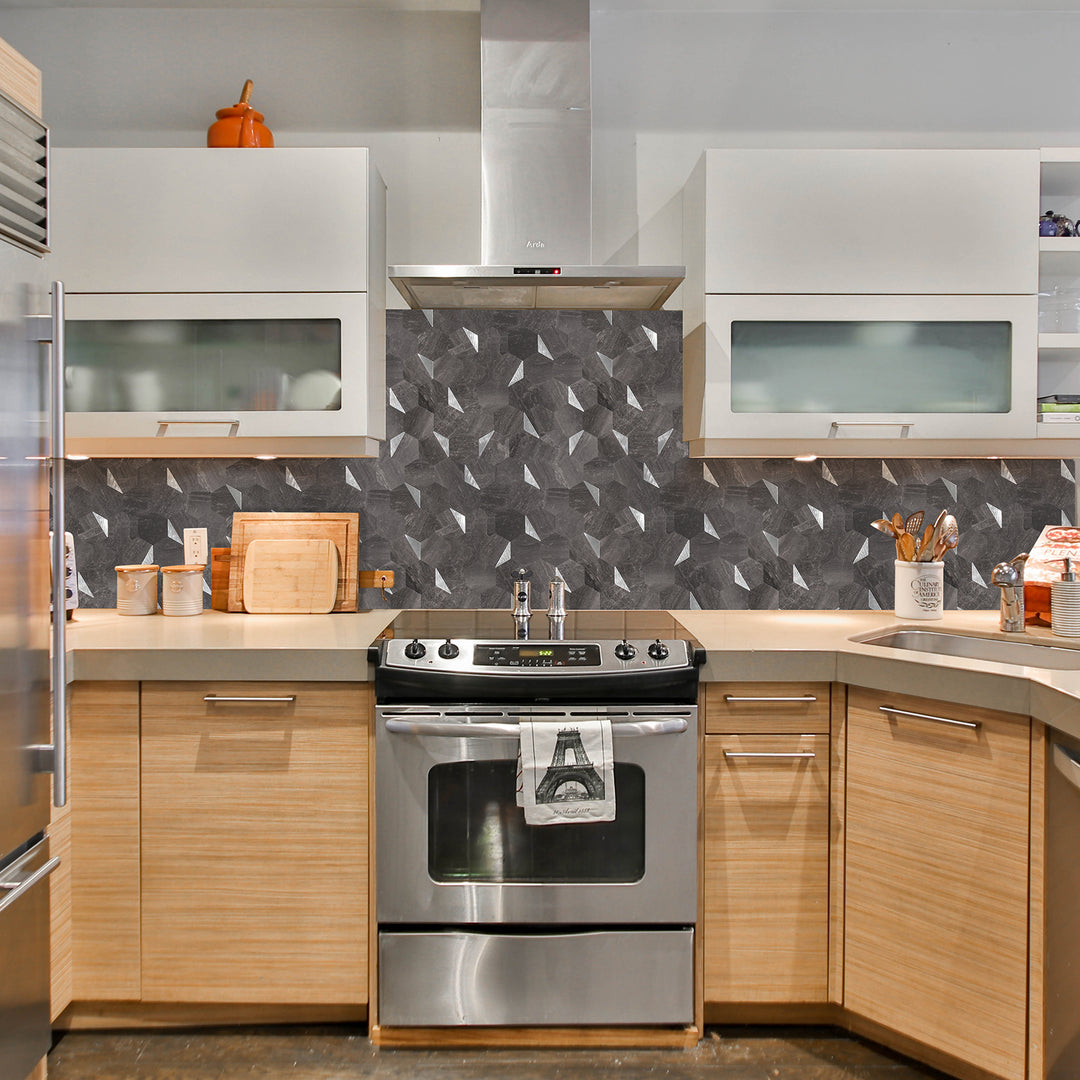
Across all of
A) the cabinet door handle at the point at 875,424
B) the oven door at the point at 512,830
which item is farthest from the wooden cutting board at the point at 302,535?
the cabinet door handle at the point at 875,424

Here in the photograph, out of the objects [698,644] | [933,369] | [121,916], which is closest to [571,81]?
[933,369]

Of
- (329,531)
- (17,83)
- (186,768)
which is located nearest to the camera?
(17,83)

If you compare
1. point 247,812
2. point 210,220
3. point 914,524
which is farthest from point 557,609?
point 210,220

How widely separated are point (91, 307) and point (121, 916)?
1530 millimetres

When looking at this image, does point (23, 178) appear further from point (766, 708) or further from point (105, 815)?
point (766, 708)

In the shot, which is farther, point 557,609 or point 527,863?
point 557,609

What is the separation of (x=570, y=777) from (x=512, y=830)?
0.66ft

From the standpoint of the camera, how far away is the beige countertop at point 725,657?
1672 mm

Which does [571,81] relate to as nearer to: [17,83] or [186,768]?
[17,83]

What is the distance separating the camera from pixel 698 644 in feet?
6.55

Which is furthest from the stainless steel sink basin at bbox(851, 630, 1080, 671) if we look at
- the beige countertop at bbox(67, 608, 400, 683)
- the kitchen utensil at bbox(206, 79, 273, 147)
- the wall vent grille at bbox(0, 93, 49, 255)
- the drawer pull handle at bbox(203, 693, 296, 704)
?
the kitchen utensil at bbox(206, 79, 273, 147)

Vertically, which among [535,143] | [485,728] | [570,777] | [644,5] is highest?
[644,5]

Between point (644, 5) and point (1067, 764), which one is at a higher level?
point (644, 5)

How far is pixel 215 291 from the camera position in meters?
2.28
